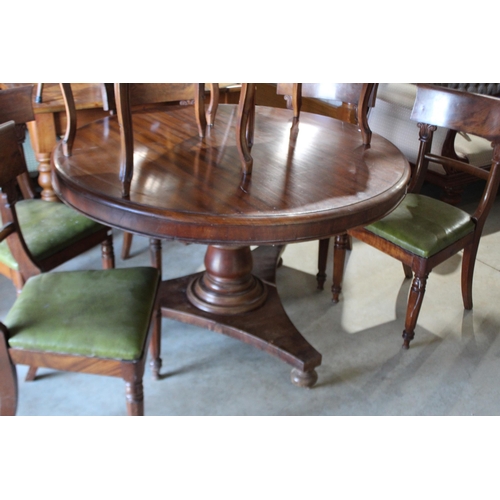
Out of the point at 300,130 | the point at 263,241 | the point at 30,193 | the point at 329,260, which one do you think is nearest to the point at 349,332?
the point at 329,260

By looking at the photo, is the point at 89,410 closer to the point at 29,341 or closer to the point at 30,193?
the point at 29,341

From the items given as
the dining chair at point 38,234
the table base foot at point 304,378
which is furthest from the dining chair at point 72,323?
the table base foot at point 304,378

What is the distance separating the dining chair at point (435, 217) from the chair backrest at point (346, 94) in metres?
0.29

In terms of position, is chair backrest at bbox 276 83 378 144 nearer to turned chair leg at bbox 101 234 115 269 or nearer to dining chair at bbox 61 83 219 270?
dining chair at bbox 61 83 219 270

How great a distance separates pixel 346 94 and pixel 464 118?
51cm

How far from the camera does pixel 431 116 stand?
7.32 ft

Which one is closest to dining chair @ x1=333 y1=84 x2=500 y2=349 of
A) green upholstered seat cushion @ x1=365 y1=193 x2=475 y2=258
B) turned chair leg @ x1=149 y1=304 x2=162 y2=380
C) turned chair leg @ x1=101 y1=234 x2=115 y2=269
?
green upholstered seat cushion @ x1=365 y1=193 x2=475 y2=258

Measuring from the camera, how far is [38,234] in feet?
6.28

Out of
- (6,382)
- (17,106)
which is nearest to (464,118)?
(17,106)

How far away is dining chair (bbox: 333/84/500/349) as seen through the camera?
6.79 feet

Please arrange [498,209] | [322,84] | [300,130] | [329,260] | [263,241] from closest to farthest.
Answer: [263,241]
[300,130]
[322,84]
[329,260]
[498,209]

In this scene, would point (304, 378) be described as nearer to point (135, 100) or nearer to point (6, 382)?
point (6, 382)

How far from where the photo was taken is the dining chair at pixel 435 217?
6.79ft
